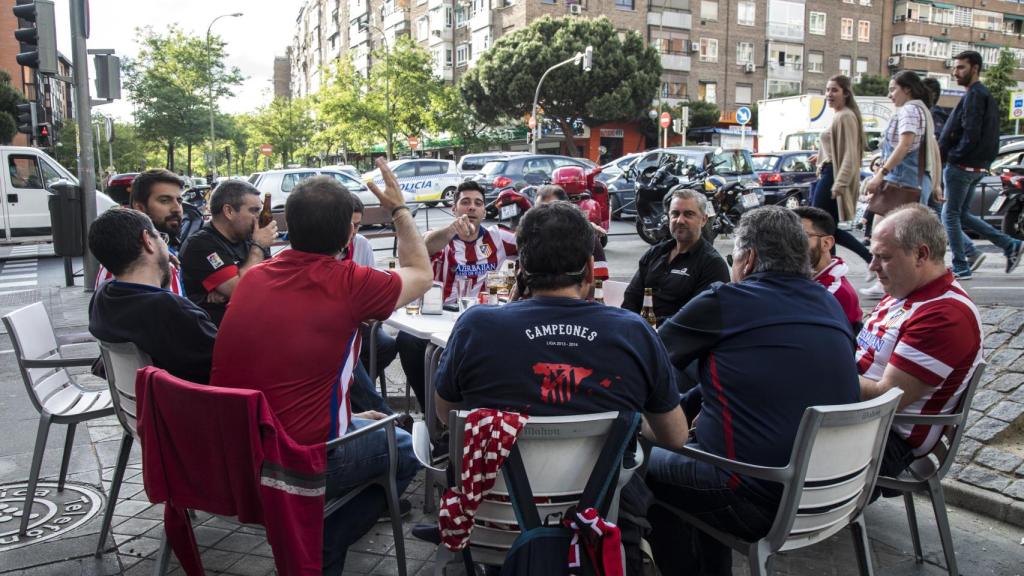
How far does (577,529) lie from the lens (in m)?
2.09

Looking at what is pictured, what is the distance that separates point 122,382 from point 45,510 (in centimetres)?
128

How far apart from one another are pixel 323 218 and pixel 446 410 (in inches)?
32.1

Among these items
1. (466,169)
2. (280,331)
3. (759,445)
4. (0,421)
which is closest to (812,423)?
(759,445)

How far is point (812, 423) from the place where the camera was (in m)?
2.31

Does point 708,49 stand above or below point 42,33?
above

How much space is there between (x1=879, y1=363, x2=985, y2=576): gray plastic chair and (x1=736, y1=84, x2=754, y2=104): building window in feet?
169

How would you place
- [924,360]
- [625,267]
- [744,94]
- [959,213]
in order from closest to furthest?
[924,360], [959,213], [625,267], [744,94]

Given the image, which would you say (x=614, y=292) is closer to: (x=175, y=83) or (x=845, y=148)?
(x=845, y=148)

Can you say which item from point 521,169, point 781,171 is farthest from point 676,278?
point 781,171

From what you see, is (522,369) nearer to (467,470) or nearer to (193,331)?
(467,470)

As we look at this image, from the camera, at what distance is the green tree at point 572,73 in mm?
39938

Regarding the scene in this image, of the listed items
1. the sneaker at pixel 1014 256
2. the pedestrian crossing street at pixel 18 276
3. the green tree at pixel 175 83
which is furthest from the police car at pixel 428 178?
the green tree at pixel 175 83

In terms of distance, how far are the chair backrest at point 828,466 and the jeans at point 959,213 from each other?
5.50 metres

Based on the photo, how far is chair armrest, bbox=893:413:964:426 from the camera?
290 centimetres
